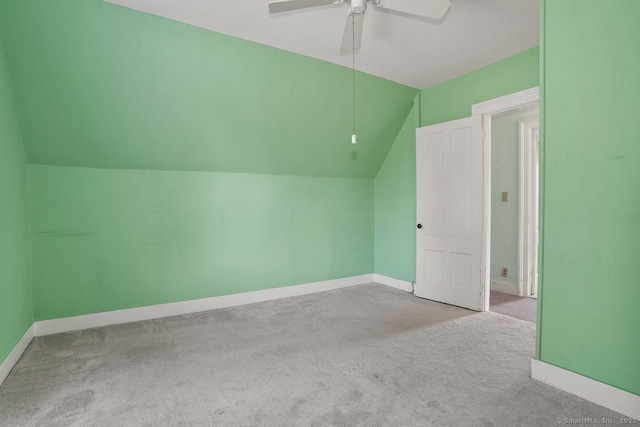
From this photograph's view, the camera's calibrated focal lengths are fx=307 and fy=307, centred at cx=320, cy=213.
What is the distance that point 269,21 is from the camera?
237 centimetres

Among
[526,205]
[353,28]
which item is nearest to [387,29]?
[353,28]

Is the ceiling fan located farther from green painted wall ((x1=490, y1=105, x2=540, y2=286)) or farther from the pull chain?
green painted wall ((x1=490, y1=105, x2=540, y2=286))

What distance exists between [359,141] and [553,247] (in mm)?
2514

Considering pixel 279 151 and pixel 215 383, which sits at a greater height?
pixel 279 151

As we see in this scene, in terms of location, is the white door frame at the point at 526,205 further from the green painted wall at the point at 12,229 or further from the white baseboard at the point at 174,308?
the green painted wall at the point at 12,229

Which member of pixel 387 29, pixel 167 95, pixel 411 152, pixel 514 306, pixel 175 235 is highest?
pixel 387 29

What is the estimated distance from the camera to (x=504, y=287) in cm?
403

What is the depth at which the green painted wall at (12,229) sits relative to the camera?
2.06m

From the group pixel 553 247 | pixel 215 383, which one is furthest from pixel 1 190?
pixel 553 247

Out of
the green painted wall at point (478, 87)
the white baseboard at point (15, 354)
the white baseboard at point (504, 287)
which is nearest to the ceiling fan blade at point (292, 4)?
the green painted wall at point (478, 87)

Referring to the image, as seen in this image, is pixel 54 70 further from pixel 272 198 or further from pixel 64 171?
pixel 272 198

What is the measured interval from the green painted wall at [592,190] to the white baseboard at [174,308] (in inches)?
102

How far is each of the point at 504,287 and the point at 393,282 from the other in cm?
142

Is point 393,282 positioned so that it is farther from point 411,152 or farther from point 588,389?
point 588,389
